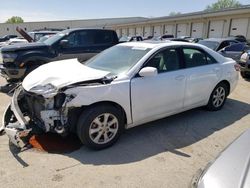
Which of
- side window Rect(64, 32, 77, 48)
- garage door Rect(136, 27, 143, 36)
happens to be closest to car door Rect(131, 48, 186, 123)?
side window Rect(64, 32, 77, 48)

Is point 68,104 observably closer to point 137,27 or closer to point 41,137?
point 41,137

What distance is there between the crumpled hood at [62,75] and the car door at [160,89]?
2.08ft

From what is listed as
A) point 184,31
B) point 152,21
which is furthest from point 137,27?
point 184,31

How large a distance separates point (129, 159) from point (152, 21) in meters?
40.6

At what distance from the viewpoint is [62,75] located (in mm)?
3730

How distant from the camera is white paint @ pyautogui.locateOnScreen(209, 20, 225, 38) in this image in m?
28.5

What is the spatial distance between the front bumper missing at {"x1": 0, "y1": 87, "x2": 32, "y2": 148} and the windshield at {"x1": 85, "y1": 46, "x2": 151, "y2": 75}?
4.71 feet

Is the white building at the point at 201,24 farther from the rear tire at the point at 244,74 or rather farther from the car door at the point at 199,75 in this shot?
the car door at the point at 199,75

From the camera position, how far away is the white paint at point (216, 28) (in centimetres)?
2851

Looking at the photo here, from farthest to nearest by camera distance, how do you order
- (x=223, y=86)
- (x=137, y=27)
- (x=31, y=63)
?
(x=137, y=27)
(x=31, y=63)
(x=223, y=86)

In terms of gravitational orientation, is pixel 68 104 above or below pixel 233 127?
above

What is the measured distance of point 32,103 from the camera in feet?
12.6

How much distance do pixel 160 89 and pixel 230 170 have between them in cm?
250

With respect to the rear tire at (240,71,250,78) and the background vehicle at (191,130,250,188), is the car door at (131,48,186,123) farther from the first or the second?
the rear tire at (240,71,250,78)
